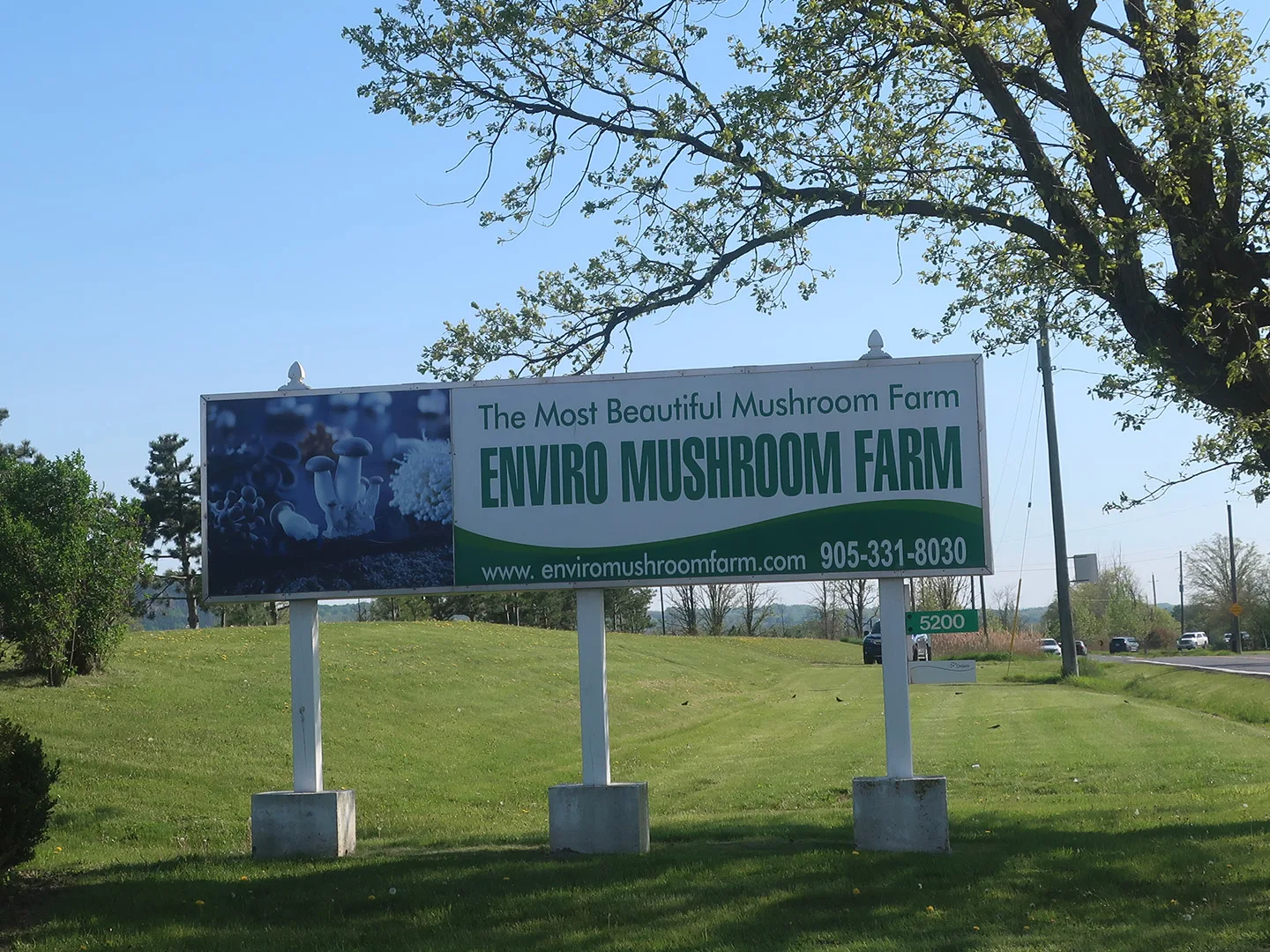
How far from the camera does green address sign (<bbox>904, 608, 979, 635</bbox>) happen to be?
10367 millimetres

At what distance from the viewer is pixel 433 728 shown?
76.4 ft

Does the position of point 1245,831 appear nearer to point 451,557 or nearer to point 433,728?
point 451,557

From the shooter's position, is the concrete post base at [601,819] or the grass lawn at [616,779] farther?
the concrete post base at [601,819]

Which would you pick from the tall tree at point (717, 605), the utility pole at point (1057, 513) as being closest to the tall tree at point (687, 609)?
the tall tree at point (717, 605)

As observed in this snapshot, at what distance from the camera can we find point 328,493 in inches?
423

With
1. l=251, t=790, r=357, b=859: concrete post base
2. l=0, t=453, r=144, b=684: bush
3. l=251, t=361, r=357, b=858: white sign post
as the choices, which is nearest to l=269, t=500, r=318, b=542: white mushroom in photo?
l=251, t=361, r=357, b=858: white sign post

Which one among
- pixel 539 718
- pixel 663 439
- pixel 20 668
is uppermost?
pixel 663 439

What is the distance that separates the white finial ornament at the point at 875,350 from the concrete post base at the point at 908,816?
3286mm

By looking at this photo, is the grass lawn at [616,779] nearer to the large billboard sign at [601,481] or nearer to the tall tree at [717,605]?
the large billboard sign at [601,481]

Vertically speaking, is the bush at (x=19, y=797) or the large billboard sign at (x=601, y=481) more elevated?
the large billboard sign at (x=601, y=481)

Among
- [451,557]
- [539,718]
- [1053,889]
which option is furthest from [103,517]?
[1053,889]

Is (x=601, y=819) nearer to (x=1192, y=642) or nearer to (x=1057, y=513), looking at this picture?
(x=1057, y=513)

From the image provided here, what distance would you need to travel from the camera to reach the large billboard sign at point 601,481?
10227 mm

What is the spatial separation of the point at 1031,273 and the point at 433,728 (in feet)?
49.6
